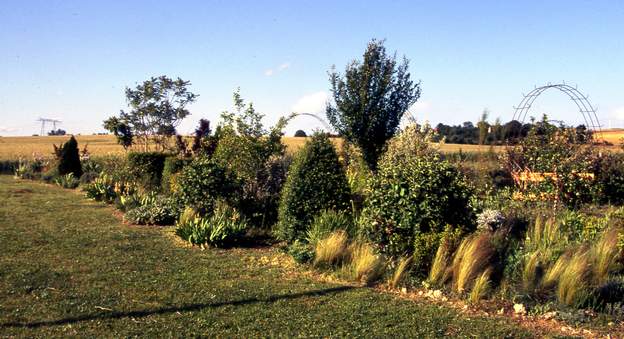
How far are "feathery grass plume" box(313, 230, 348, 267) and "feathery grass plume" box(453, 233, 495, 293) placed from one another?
173 centimetres

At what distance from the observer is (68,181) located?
75.3ft

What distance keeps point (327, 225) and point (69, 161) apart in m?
20.3

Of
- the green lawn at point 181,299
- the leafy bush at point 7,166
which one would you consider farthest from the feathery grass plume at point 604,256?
the leafy bush at point 7,166

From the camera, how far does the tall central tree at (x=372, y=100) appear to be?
14852 mm

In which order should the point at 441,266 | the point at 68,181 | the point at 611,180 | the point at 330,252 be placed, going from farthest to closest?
the point at 68,181 → the point at 611,180 → the point at 330,252 → the point at 441,266

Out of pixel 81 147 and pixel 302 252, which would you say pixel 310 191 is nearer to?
pixel 302 252

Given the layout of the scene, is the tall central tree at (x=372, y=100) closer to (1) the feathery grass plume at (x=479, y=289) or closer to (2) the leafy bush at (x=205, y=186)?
(2) the leafy bush at (x=205, y=186)

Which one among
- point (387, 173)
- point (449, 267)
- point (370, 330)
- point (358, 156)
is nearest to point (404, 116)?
point (358, 156)

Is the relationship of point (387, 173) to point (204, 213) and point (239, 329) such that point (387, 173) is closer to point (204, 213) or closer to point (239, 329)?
point (239, 329)

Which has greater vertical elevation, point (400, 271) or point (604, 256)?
point (604, 256)

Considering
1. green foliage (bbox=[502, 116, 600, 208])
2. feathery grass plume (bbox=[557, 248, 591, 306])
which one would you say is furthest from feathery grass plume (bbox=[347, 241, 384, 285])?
green foliage (bbox=[502, 116, 600, 208])

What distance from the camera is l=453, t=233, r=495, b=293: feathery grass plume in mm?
6648

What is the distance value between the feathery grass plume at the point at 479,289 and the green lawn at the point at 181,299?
46 centimetres

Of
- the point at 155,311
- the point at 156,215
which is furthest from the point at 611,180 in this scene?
the point at 155,311
